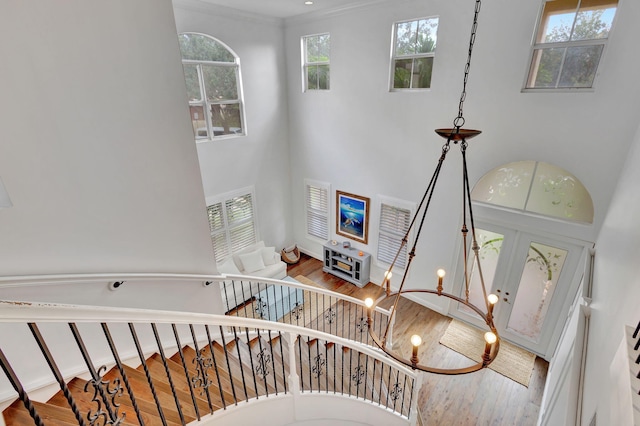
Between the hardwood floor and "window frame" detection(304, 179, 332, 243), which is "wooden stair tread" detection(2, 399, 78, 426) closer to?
the hardwood floor

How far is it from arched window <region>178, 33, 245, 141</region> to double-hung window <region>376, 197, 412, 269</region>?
3538mm

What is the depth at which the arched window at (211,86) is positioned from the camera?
5742mm

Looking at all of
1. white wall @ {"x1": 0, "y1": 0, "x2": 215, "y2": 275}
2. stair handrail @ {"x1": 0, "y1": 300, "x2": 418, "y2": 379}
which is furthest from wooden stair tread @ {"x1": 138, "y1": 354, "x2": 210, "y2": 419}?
stair handrail @ {"x1": 0, "y1": 300, "x2": 418, "y2": 379}

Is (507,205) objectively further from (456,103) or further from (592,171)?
(456,103)

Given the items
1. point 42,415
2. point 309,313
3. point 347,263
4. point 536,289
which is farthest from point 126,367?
point 536,289

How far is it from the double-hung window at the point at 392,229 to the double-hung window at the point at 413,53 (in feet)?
7.03

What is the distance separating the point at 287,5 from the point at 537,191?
5.15 meters

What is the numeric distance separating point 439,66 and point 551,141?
1946 millimetres

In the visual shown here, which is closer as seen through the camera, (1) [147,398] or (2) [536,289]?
(1) [147,398]

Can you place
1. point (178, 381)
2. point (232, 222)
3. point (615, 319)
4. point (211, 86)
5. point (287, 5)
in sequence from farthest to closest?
point (232, 222) < point (211, 86) < point (287, 5) < point (178, 381) < point (615, 319)

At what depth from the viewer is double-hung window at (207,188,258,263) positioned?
671 centimetres

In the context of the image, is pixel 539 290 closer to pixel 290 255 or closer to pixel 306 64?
pixel 290 255

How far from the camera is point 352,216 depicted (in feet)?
22.9

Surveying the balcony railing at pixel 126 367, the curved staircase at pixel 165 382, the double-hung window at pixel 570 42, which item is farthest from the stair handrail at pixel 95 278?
the double-hung window at pixel 570 42
